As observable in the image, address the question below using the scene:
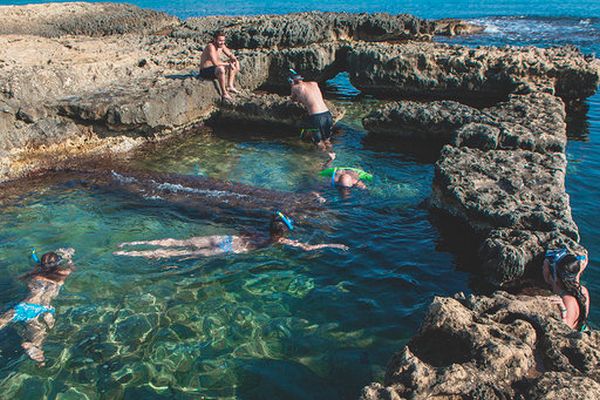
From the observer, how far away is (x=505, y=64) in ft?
46.8

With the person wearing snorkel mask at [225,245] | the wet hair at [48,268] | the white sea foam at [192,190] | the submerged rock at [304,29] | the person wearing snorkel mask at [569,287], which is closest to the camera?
the person wearing snorkel mask at [569,287]

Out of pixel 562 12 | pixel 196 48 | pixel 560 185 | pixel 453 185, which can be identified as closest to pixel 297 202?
pixel 453 185

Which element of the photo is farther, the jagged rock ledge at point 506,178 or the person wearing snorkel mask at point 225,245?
the person wearing snorkel mask at point 225,245

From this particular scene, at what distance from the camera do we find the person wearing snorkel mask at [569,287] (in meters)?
5.23

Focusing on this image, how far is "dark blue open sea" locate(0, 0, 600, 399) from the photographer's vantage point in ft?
17.5

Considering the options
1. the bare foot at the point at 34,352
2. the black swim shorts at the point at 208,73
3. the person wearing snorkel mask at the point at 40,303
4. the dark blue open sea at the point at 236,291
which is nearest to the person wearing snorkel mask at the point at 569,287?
the dark blue open sea at the point at 236,291

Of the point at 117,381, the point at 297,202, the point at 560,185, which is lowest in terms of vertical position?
the point at 117,381

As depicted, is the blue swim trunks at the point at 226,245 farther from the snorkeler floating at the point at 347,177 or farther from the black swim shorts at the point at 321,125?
the black swim shorts at the point at 321,125

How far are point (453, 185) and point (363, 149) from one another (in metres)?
4.62

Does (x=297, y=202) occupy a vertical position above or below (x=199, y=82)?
below

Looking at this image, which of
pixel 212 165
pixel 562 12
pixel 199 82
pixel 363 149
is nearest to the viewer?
pixel 212 165

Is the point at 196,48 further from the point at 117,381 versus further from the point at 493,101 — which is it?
the point at 117,381

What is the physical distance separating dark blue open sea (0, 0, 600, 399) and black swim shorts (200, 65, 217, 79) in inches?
152

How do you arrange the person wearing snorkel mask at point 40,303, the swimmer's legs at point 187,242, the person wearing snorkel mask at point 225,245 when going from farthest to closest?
1. the swimmer's legs at point 187,242
2. the person wearing snorkel mask at point 225,245
3. the person wearing snorkel mask at point 40,303
